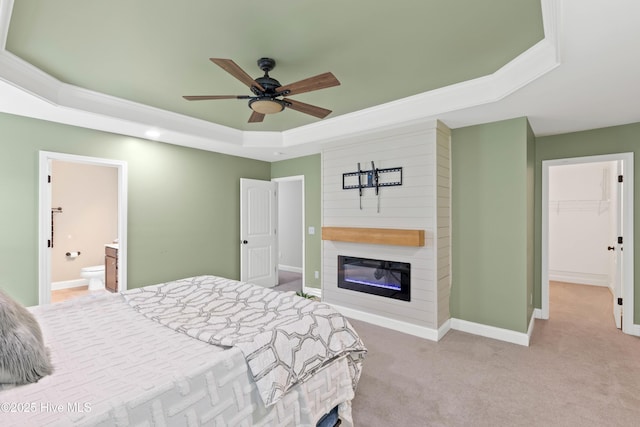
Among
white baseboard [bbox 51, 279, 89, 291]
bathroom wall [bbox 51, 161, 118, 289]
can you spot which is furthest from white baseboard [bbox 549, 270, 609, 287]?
white baseboard [bbox 51, 279, 89, 291]

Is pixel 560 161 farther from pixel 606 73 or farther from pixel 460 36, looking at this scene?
pixel 460 36

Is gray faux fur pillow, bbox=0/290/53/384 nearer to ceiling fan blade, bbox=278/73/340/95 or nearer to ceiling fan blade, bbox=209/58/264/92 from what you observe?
ceiling fan blade, bbox=209/58/264/92

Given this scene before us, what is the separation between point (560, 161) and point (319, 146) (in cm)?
330

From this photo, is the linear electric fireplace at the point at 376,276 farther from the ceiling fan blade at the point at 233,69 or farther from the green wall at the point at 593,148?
the ceiling fan blade at the point at 233,69

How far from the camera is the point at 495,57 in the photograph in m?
2.54

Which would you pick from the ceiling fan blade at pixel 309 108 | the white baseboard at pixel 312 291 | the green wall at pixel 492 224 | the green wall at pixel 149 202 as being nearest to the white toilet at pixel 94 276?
the green wall at pixel 149 202

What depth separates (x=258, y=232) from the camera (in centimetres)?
561

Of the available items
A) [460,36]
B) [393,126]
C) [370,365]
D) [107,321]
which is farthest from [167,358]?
[393,126]

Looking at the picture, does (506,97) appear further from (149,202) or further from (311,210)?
(149,202)

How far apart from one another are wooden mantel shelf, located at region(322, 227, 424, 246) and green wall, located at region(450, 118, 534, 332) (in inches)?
27.6

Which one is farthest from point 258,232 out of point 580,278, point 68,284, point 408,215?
point 580,278

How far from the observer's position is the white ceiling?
1.80 meters

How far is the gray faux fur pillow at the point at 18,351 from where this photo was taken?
1.19 meters

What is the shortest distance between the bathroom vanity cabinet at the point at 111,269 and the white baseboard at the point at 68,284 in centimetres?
76
